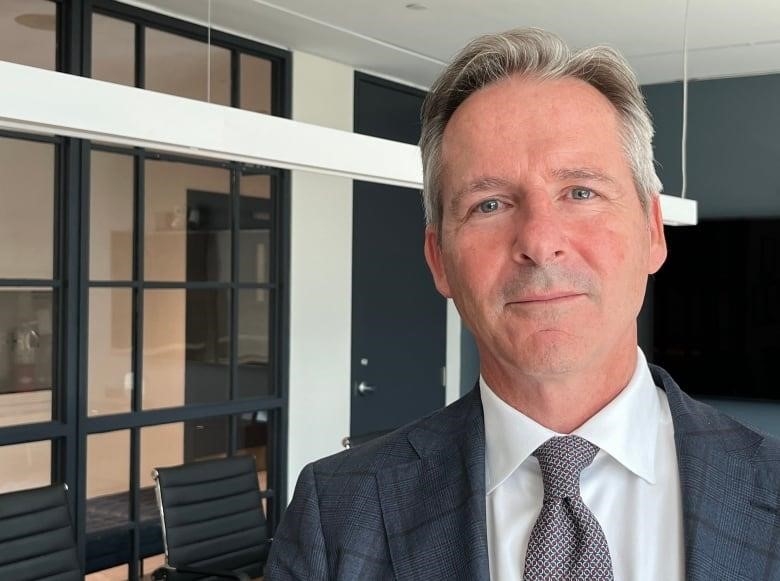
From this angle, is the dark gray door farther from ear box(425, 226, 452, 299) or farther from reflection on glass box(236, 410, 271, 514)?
ear box(425, 226, 452, 299)

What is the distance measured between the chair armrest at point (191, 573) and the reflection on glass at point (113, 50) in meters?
2.33

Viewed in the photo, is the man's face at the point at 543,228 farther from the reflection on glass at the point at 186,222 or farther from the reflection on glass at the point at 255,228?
the reflection on glass at the point at 255,228

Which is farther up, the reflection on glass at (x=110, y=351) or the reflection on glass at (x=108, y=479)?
the reflection on glass at (x=110, y=351)

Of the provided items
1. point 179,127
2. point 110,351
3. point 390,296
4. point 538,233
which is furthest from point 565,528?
point 390,296

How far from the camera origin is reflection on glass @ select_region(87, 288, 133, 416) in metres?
4.71

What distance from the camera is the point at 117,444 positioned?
485 cm

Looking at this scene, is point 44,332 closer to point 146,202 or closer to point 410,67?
point 146,202

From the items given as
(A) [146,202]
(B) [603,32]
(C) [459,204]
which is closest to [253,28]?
(A) [146,202]

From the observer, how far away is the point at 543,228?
36.0 inches

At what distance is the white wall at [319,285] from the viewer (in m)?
5.80

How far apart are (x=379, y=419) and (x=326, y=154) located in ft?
12.8

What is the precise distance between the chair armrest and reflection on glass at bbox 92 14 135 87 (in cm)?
233

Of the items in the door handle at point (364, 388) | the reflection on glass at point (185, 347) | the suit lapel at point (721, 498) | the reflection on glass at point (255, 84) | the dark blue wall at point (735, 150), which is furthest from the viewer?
the dark blue wall at point (735, 150)

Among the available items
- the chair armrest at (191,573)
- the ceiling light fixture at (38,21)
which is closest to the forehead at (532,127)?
the chair armrest at (191,573)
